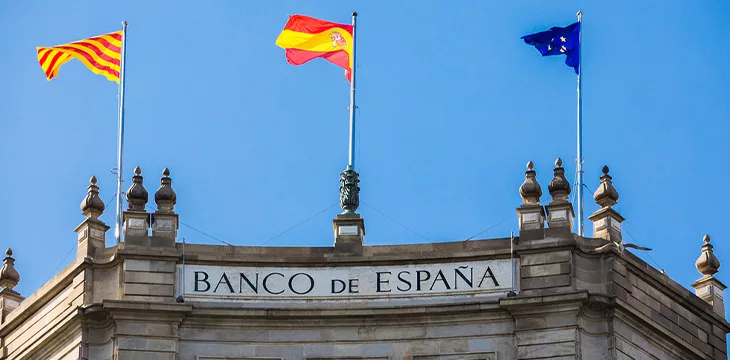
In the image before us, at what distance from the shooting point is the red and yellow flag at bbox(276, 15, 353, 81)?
67.8m

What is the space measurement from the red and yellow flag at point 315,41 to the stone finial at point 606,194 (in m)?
8.15

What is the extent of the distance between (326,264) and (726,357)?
37.6 feet

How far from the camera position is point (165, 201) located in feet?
209

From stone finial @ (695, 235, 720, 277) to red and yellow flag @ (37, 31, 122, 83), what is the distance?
56.6 feet

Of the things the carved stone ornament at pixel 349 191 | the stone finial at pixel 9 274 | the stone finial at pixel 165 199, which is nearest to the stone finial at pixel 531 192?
the carved stone ornament at pixel 349 191

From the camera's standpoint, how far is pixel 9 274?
6862 cm

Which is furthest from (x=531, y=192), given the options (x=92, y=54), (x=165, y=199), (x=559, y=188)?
(x=92, y=54)

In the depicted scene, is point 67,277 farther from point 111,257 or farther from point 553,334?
point 553,334

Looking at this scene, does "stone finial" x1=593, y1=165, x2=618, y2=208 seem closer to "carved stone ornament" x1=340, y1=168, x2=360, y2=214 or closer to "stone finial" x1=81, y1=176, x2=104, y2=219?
"carved stone ornament" x1=340, y1=168, x2=360, y2=214

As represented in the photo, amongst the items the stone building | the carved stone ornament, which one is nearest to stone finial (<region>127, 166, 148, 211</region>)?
the stone building

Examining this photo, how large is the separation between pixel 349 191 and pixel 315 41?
17.9ft

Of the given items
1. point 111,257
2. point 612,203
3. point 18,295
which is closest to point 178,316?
point 111,257

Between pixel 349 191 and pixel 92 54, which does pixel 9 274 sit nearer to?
pixel 92 54

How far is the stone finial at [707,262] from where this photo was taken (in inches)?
2662
